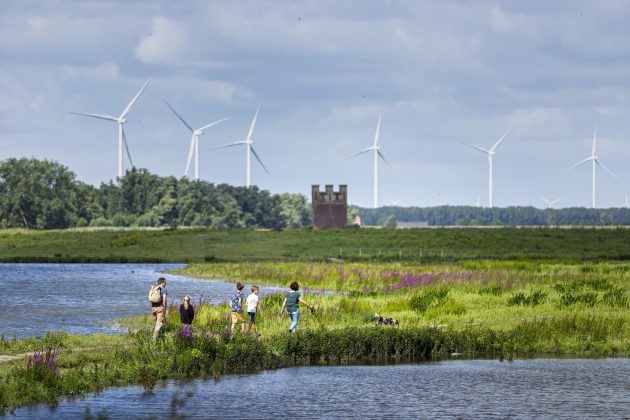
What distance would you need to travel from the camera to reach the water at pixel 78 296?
4116cm

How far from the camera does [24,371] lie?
80.7ft

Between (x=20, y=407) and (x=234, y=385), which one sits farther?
(x=234, y=385)

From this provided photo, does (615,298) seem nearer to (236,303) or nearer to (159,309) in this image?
(236,303)

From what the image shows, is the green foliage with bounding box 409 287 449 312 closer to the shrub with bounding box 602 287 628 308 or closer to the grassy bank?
the shrub with bounding box 602 287 628 308

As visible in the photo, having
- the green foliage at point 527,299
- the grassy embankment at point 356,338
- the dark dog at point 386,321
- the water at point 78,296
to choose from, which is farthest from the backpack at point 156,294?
the green foliage at point 527,299

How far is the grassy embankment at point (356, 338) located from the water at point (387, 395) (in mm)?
923

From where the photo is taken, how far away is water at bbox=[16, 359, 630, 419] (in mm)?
22547

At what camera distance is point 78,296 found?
58.9m

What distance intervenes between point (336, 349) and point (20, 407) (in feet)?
34.8

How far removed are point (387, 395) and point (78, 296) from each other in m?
37.6

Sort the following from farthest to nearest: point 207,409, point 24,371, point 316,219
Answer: point 316,219, point 24,371, point 207,409

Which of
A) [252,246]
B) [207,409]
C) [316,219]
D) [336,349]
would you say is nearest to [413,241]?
[252,246]

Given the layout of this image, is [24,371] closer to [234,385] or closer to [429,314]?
[234,385]

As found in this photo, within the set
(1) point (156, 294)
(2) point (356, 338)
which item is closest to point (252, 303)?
(1) point (156, 294)
